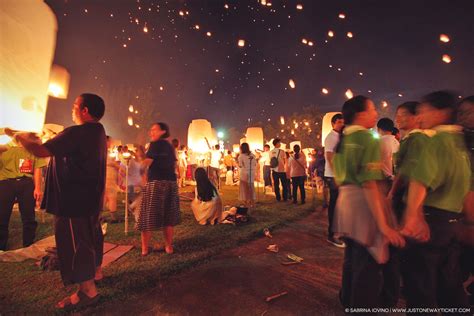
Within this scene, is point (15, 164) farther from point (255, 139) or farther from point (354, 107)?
point (255, 139)

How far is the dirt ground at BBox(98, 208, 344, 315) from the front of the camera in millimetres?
2982

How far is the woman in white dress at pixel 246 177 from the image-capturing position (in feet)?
30.5

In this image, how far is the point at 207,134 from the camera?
12641mm

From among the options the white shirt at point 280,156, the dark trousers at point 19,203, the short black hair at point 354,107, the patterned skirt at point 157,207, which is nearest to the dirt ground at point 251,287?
the patterned skirt at point 157,207

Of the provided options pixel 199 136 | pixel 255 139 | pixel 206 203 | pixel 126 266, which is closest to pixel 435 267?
pixel 126 266

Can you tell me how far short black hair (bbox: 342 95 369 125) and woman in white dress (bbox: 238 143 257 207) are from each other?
689 cm

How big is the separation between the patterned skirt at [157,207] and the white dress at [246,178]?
485 cm

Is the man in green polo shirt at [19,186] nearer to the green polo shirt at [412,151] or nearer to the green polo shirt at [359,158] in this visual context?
the green polo shirt at [359,158]

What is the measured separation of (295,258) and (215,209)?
2.78 m

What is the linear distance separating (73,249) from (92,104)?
1635 mm

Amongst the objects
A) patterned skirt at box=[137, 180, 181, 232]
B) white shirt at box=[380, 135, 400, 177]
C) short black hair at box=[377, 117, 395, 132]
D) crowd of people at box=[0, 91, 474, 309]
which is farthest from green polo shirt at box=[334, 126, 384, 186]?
patterned skirt at box=[137, 180, 181, 232]

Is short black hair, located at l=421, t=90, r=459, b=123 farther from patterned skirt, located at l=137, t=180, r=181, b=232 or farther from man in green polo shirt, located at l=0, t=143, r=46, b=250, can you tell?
man in green polo shirt, located at l=0, t=143, r=46, b=250

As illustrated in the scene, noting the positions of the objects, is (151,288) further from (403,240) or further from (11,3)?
(11,3)

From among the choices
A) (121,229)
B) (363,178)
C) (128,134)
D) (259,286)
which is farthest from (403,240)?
(128,134)
